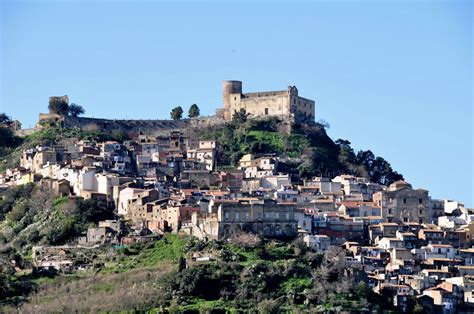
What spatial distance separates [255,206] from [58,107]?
28.0 m

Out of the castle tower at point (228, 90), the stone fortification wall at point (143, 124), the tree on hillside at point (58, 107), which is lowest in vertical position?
the stone fortification wall at point (143, 124)

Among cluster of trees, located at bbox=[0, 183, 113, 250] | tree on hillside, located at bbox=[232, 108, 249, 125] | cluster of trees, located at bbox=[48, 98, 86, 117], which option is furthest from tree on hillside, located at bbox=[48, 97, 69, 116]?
cluster of trees, located at bbox=[0, 183, 113, 250]

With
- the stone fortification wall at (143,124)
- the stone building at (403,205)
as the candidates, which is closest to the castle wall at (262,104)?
the stone fortification wall at (143,124)

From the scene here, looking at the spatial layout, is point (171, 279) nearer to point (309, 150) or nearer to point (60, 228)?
point (60, 228)

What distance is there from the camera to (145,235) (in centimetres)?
6919

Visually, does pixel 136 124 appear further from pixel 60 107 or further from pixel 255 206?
pixel 255 206

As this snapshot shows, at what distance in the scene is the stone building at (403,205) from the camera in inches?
2987

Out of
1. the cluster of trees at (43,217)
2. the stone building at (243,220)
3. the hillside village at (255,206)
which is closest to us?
the stone building at (243,220)

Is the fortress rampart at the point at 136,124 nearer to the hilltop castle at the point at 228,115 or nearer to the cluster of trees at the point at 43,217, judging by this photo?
the hilltop castle at the point at 228,115

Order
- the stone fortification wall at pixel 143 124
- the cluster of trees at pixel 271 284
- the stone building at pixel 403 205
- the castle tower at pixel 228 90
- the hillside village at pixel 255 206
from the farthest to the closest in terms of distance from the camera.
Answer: the castle tower at pixel 228 90, the stone fortification wall at pixel 143 124, the stone building at pixel 403 205, the hillside village at pixel 255 206, the cluster of trees at pixel 271 284

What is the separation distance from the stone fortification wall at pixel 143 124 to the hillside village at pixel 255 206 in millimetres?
392

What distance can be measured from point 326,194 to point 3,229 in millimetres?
17352

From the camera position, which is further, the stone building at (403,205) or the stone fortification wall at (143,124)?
the stone fortification wall at (143,124)

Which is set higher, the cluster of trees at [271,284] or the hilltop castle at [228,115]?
the hilltop castle at [228,115]
